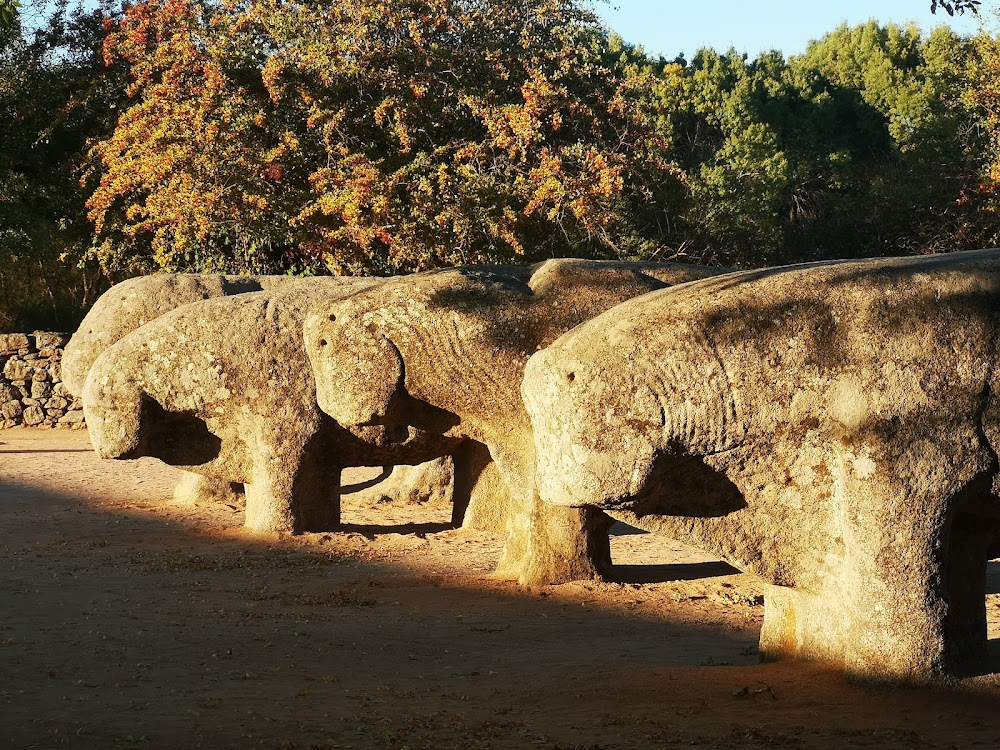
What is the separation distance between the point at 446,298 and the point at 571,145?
11567mm

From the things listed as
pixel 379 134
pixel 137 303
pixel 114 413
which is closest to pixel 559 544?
pixel 114 413

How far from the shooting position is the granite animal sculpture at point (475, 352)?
7832 mm

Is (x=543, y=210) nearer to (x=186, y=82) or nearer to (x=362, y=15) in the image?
(x=362, y=15)

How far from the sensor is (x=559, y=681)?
5590mm

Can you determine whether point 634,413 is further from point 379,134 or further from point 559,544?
point 379,134

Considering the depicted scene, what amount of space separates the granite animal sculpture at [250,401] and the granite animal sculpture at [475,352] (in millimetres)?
1833

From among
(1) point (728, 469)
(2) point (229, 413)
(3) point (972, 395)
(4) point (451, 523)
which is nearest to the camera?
(3) point (972, 395)

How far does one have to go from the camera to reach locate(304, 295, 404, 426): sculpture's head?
783cm

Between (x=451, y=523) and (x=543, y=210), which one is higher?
(x=543, y=210)

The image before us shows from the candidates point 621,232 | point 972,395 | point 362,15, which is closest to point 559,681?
point 972,395

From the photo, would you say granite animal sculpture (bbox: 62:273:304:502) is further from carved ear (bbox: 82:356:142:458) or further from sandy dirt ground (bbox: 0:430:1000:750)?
carved ear (bbox: 82:356:142:458)

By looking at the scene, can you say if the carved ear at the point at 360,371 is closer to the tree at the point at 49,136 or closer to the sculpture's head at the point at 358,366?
the sculpture's head at the point at 358,366

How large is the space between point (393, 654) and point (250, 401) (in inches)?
165

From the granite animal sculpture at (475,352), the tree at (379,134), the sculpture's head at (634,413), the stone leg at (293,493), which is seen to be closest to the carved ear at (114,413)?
the stone leg at (293,493)
